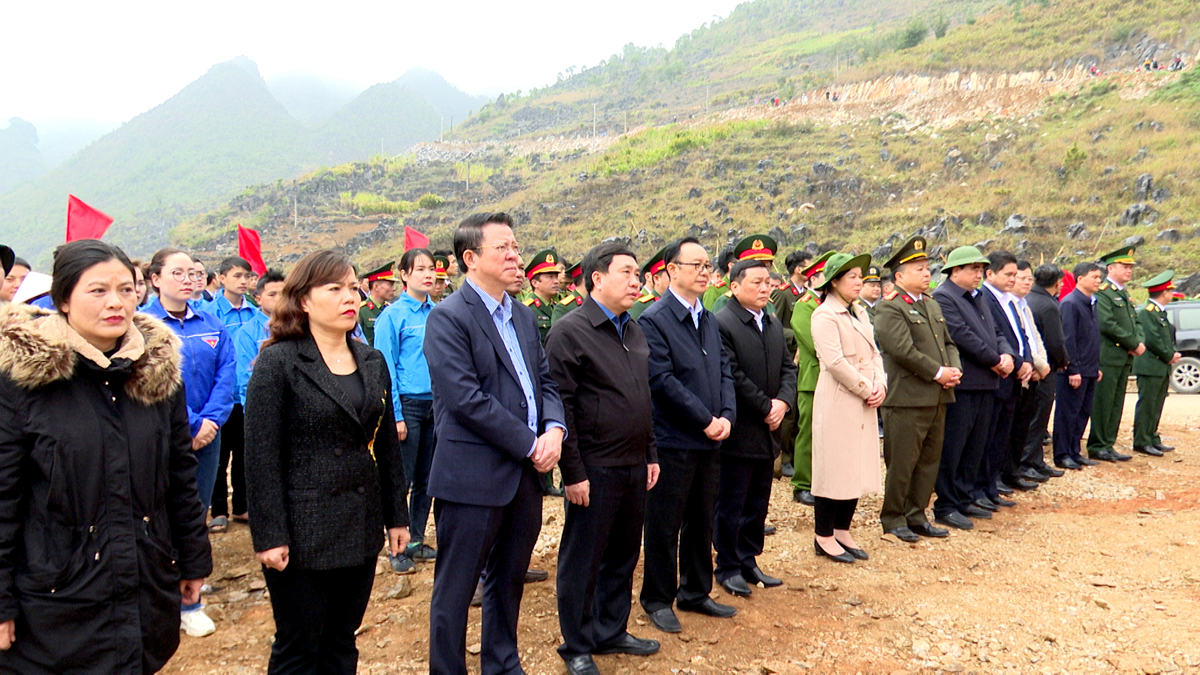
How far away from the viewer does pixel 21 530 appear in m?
1.88

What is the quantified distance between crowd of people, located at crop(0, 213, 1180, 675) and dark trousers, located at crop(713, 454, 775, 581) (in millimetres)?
15

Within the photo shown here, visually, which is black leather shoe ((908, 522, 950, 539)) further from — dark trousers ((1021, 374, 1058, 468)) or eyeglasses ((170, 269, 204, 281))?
eyeglasses ((170, 269, 204, 281))

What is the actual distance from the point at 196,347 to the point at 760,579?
358cm

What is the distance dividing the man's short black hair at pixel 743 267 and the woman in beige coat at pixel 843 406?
69 centimetres

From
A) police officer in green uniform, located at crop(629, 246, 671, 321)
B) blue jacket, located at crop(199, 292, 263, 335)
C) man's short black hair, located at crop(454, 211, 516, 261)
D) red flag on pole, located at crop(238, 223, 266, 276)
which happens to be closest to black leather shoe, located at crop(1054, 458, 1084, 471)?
police officer in green uniform, located at crop(629, 246, 671, 321)

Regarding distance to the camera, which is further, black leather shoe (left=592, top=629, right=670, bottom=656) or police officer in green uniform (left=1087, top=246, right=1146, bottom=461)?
police officer in green uniform (left=1087, top=246, right=1146, bottom=461)

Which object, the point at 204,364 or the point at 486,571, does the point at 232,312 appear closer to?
the point at 204,364

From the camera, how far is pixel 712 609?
3734mm

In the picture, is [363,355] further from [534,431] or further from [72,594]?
[72,594]

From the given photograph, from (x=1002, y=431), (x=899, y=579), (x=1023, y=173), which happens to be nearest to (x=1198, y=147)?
(x=1023, y=173)

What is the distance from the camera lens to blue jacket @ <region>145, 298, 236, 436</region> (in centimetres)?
400

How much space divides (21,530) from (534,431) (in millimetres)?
1581

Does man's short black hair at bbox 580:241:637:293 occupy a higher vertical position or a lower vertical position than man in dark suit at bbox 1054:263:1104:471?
higher

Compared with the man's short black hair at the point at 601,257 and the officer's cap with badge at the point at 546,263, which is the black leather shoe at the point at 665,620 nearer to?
the man's short black hair at the point at 601,257
